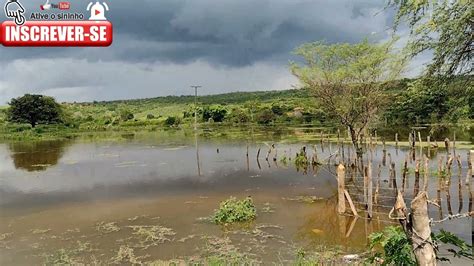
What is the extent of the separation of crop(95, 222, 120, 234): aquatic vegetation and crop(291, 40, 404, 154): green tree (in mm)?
11215

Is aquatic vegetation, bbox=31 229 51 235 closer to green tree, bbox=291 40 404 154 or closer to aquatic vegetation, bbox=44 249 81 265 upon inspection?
aquatic vegetation, bbox=44 249 81 265

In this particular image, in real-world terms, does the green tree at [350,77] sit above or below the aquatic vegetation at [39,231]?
above

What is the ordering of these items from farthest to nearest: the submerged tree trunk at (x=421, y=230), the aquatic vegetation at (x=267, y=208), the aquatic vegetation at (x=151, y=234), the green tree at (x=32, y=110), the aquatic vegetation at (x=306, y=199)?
the green tree at (x=32, y=110), the aquatic vegetation at (x=306, y=199), the aquatic vegetation at (x=267, y=208), the aquatic vegetation at (x=151, y=234), the submerged tree trunk at (x=421, y=230)

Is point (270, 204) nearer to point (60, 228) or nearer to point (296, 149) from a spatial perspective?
point (60, 228)

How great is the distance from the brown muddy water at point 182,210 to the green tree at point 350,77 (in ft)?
10.4

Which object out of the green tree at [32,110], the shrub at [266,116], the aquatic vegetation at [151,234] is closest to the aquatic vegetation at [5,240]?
the aquatic vegetation at [151,234]

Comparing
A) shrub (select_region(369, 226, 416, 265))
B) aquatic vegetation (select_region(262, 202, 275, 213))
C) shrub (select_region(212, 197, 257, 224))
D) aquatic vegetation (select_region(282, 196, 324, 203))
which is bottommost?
aquatic vegetation (select_region(262, 202, 275, 213))

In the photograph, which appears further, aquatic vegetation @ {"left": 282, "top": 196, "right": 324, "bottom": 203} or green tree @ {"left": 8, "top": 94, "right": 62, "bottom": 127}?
green tree @ {"left": 8, "top": 94, "right": 62, "bottom": 127}

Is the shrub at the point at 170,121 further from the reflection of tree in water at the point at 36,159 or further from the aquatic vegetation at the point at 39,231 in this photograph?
the aquatic vegetation at the point at 39,231

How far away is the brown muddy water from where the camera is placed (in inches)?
389

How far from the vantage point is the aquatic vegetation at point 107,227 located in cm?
1172

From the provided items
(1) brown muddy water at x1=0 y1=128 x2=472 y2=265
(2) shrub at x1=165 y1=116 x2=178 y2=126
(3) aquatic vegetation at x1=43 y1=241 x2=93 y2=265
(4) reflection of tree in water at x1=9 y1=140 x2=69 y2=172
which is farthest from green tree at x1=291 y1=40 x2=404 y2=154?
(2) shrub at x1=165 y1=116 x2=178 y2=126

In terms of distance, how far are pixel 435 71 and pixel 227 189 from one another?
39.0 feet

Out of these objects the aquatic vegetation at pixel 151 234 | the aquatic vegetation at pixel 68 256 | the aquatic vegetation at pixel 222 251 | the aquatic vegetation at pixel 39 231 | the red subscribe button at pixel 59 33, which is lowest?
the aquatic vegetation at pixel 39 231
